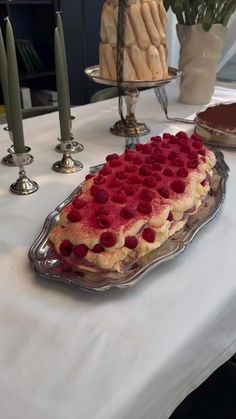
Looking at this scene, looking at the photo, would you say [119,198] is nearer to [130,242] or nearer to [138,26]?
[130,242]

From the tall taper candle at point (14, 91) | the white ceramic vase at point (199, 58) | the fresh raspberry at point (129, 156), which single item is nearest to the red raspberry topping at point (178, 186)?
the fresh raspberry at point (129, 156)

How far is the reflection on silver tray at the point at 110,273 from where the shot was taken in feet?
1.64

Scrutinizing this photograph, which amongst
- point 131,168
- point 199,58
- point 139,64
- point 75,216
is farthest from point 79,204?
point 199,58

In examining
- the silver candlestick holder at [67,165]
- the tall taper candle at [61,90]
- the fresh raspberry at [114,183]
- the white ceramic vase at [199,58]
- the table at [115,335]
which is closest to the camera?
the table at [115,335]

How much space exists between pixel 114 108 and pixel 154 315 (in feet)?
2.96

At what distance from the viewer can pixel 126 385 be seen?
41cm

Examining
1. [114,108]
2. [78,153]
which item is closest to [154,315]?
[78,153]

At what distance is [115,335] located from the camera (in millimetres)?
460

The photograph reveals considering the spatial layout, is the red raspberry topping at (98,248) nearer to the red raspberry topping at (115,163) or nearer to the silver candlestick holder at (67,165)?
the red raspberry topping at (115,163)

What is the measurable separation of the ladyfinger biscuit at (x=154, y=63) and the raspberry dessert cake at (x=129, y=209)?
0.37 meters

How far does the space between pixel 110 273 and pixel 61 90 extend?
15.4 inches

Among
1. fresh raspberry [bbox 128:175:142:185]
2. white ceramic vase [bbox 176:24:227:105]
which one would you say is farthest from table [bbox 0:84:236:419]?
white ceramic vase [bbox 176:24:227:105]

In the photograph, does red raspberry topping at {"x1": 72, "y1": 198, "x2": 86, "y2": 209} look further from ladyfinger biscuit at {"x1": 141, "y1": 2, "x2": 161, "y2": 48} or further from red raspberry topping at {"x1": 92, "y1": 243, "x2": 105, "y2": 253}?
ladyfinger biscuit at {"x1": 141, "y1": 2, "x2": 161, "y2": 48}

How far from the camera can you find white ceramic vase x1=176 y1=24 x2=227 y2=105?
4.00ft
